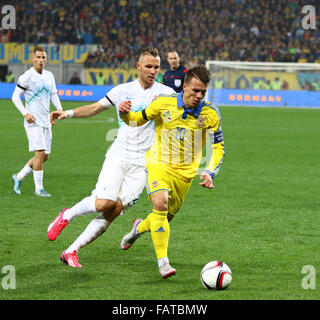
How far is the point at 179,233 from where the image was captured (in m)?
7.77

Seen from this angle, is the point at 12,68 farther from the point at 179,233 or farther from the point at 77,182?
the point at 179,233

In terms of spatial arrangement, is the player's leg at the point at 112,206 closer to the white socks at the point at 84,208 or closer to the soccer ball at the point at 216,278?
the white socks at the point at 84,208

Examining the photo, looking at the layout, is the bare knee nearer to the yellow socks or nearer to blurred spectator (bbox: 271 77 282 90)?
the yellow socks

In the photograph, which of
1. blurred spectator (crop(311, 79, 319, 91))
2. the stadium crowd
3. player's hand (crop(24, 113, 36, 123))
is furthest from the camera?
the stadium crowd

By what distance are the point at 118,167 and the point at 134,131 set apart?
0.41 meters

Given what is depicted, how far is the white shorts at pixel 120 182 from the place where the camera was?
20.5 feet

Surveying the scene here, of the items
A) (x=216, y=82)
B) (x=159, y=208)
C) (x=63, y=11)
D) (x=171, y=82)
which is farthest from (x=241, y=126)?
(x=63, y=11)

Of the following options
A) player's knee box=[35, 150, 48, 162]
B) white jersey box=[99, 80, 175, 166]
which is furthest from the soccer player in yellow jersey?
player's knee box=[35, 150, 48, 162]

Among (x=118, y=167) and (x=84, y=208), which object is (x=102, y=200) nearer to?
(x=84, y=208)

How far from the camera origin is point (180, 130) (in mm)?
6023

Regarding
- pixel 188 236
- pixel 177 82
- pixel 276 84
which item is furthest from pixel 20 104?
pixel 276 84

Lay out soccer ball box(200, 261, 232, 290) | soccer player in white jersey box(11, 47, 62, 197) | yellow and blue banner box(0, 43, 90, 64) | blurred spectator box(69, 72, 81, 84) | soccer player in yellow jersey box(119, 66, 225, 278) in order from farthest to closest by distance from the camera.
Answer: yellow and blue banner box(0, 43, 90, 64)
blurred spectator box(69, 72, 81, 84)
soccer player in white jersey box(11, 47, 62, 197)
soccer player in yellow jersey box(119, 66, 225, 278)
soccer ball box(200, 261, 232, 290)

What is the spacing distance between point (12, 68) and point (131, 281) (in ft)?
106

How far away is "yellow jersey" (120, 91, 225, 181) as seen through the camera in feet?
19.7
